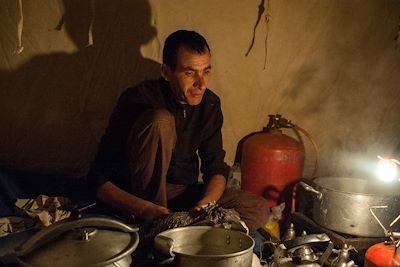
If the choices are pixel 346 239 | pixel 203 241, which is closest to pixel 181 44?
pixel 203 241

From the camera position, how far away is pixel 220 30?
13.7 feet

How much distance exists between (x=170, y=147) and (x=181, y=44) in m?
0.81

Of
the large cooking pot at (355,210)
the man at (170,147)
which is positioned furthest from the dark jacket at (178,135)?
the large cooking pot at (355,210)

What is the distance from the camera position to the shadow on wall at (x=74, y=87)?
3.91 meters

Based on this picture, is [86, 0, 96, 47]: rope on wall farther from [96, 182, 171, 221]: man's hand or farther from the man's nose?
[96, 182, 171, 221]: man's hand

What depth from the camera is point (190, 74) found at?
3.29 m

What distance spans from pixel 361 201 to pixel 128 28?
248cm

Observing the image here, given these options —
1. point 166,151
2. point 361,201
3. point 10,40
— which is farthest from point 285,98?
point 10,40

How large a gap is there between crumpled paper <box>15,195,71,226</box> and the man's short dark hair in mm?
1346

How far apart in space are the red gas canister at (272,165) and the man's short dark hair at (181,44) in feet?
4.20

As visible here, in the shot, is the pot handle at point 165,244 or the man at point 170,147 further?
the man at point 170,147

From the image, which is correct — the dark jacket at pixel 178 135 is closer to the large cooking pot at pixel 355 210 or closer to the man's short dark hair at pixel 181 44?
the man's short dark hair at pixel 181 44

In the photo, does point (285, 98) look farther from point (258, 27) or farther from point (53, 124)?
point (53, 124)

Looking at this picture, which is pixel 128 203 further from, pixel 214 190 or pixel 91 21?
pixel 91 21
